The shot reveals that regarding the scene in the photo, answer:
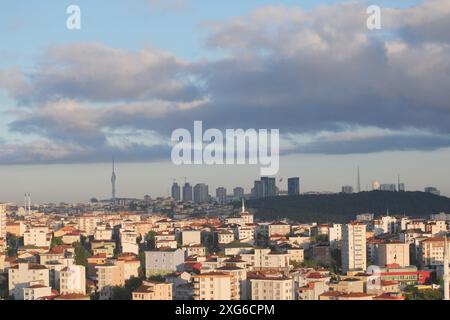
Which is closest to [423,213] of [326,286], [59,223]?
[59,223]

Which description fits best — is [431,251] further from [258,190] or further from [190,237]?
[258,190]

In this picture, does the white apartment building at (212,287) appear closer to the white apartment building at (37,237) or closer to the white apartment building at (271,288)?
the white apartment building at (271,288)

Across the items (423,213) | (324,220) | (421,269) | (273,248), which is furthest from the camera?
(423,213)

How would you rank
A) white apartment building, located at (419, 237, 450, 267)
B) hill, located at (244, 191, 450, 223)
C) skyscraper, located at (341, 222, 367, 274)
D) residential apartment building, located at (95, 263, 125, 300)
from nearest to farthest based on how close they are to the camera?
residential apartment building, located at (95, 263, 125, 300) → skyscraper, located at (341, 222, 367, 274) → white apartment building, located at (419, 237, 450, 267) → hill, located at (244, 191, 450, 223)

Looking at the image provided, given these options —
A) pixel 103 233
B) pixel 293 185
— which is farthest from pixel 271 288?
pixel 293 185

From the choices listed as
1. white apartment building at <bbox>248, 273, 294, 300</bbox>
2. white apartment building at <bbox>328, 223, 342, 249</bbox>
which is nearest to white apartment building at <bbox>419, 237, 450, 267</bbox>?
white apartment building at <bbox>328, 223, 342, 249</bbox>

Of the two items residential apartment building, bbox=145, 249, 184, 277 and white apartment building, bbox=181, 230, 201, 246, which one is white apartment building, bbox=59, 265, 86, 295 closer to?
residential apartment building, bbox=145, 249, 184, 277
